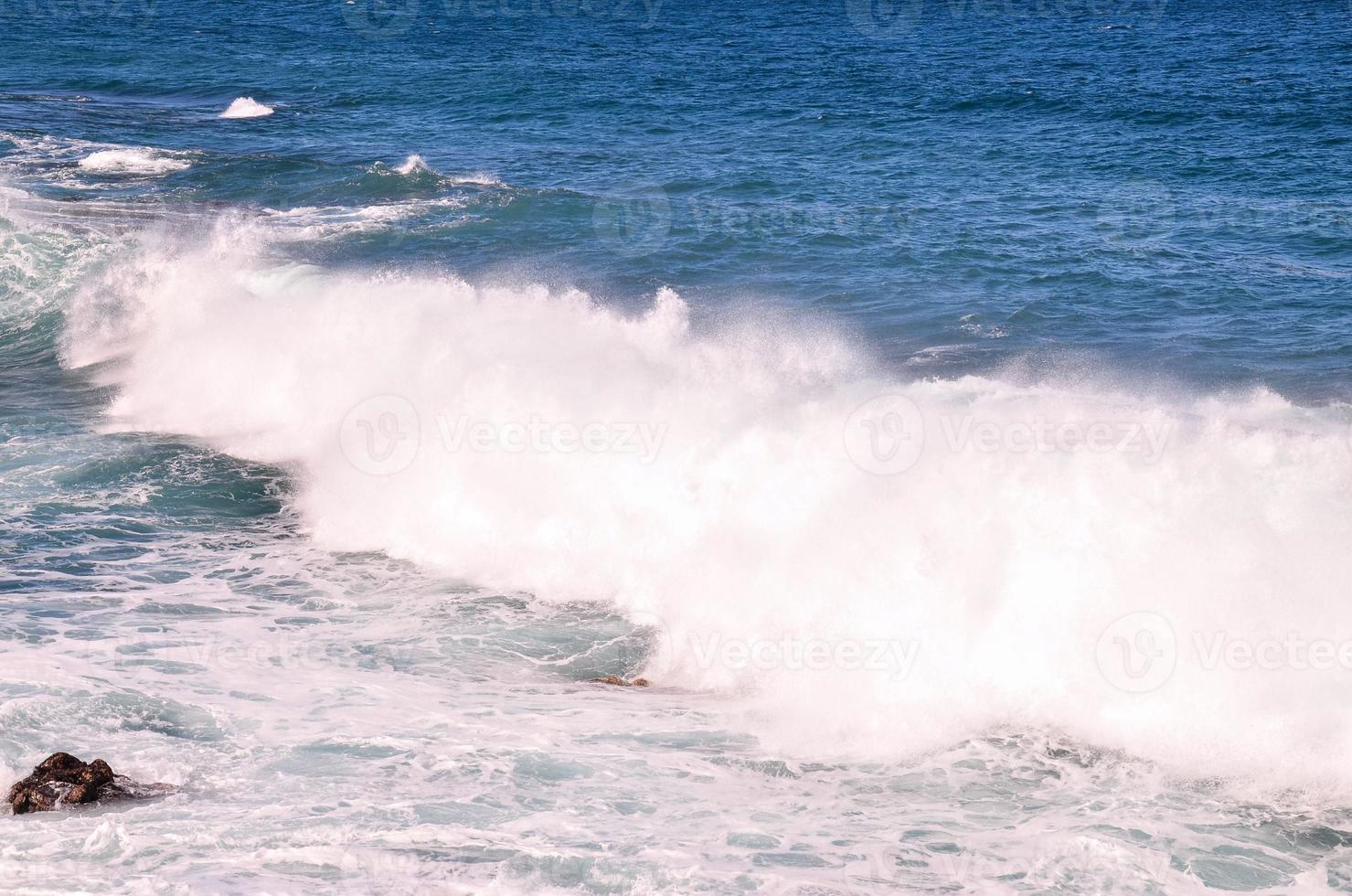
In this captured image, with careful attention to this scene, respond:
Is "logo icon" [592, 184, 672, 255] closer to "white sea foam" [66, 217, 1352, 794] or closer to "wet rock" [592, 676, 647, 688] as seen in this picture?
"white sea foam" [66, 217, 1352, 794]

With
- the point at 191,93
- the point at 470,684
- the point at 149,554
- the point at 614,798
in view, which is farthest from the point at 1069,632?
the point at 191,93

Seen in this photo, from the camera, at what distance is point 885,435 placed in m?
17.6

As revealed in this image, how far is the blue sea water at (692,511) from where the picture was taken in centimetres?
1104

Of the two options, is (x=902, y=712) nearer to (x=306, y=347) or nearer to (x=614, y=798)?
(x=614, y=798)

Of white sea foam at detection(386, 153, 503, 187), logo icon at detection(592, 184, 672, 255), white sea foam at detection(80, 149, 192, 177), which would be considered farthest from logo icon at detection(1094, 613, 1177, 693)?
white sea foam at detection(80, 149, 192, 177)

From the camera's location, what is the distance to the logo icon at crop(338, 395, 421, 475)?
19516 millimetres

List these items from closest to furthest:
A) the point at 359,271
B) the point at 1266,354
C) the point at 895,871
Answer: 1. the point at 895,871
2. the point at 1266,354
3. the point at 359,271

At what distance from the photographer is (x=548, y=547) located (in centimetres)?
1714

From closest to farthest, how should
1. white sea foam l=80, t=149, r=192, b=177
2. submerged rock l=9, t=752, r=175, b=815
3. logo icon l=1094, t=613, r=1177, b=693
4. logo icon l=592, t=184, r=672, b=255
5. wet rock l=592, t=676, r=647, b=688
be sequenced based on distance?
submerged rock l=9, t=752, r=175, b=815
logo icon l=1094, t=613, r=1177, b=693
wet rock l=592, t=676, r=647, b=688
logo icon l=592, t=184, r=672, b=255
white sea foam l=80, t=149, r=192, b=177

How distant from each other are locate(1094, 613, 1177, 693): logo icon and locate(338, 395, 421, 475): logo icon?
416 inches

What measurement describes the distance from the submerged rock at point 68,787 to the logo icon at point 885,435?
31.6 feet

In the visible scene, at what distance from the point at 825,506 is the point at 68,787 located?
9344 mm

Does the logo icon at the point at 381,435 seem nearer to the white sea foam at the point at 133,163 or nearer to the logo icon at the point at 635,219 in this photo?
the logo icon at the point at 635,219

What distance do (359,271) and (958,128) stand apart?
2019cm
